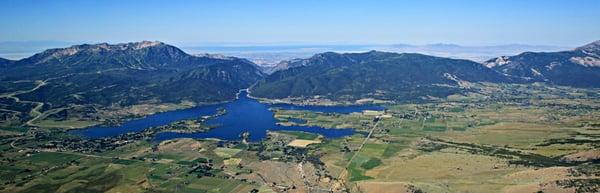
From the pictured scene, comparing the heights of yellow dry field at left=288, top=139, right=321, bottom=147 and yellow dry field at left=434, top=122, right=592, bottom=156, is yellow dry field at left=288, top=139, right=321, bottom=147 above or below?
below

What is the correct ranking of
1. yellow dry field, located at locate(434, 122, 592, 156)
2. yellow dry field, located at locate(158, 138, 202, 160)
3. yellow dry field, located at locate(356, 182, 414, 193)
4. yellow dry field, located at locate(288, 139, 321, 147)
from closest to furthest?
yellow dry field, located at locate(356, 182, 414, 193) → yellow dry field, located at locate(434, 122, 592, 156) → yellow dry field, located at locate(158, 138, 202, 160) → yellow dry field, located at locate(288, 139, 321, 147)

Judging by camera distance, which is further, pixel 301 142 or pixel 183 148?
pixel 301 142

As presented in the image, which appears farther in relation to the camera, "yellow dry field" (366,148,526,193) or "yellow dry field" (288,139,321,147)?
"yellow dry field" (288,139,321,147)

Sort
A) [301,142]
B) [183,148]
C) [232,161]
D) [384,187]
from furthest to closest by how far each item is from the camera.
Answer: [301,142], [183,148], [232,161], [384,187]

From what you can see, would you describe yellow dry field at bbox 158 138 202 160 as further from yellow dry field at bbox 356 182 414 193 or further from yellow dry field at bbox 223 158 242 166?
yellow dry field at bbox 356 182 414 193

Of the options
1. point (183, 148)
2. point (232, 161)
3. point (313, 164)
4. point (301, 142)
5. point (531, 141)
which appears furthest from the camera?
point (301, 142)

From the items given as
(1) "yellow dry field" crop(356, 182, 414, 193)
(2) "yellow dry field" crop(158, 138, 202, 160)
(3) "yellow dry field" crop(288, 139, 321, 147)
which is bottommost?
(2) "yellow dry field" crop(158, 138, 202, 160)

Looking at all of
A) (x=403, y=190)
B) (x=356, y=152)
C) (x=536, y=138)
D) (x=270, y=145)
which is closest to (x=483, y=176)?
(x=403, y=190)

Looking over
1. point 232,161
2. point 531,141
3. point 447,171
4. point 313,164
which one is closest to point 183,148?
point 232,161

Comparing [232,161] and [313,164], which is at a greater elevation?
[313,164]

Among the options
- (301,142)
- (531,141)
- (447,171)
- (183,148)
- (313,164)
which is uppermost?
(531,141)

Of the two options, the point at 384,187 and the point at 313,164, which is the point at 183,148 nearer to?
the point at 313,164

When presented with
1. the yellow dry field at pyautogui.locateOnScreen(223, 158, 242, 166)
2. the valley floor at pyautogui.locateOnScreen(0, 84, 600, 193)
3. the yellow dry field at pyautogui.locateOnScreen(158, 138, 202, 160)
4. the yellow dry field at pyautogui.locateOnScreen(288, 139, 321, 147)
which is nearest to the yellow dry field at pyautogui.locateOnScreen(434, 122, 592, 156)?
the valley floor at pyautogui.locateOnScreen(0, 84, 600, 193)
